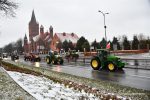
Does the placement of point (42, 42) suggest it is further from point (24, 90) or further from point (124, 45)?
point (24, 90)

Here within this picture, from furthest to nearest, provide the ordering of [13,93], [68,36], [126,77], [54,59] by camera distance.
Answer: [68,36]
[54,59]
[126,77]
[13,93]

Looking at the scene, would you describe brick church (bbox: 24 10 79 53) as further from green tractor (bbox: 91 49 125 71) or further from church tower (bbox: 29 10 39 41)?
green tractor (bbox: 91 49 125 71)

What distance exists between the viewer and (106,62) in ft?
97.3

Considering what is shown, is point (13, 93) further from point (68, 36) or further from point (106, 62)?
point (68, 36)

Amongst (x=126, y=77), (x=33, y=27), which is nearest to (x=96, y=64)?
(x=126, y=77)

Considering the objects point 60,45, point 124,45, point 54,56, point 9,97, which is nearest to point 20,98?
point 9,97

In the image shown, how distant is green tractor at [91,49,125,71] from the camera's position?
2874 cm

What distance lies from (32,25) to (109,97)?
189 meters

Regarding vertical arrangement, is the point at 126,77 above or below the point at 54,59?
below

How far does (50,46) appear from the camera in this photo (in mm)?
155000

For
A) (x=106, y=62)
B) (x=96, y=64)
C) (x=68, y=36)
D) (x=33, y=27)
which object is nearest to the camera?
(x=106, y=62)

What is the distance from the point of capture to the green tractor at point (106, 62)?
1131 inches

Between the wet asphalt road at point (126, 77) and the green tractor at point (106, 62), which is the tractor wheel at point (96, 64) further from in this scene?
the wet asphalt road at point (126, 77)

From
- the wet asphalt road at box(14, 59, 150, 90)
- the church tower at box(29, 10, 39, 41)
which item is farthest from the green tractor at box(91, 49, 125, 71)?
the church tower at box(29, 10, 39, 41)
